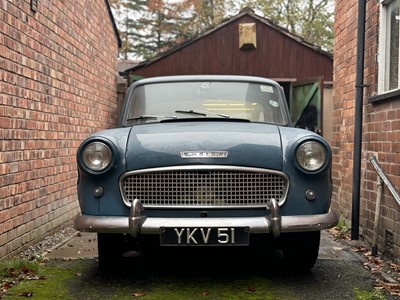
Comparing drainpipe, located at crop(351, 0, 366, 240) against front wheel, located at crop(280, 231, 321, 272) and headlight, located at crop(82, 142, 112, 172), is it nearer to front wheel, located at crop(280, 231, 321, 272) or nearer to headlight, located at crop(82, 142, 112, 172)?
front wheel, located at crop(280, 231, 321, 272)

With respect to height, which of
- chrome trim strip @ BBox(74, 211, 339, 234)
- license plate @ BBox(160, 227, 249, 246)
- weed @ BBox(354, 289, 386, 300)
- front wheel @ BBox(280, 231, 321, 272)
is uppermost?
chrome trim strip @ BBox(74, 211, 339, 234)

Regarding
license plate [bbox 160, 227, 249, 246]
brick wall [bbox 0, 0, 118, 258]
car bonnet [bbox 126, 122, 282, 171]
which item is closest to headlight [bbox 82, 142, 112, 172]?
car bonnet [bbox 126, 122, 282, 171]

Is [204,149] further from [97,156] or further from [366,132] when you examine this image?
[366,132]

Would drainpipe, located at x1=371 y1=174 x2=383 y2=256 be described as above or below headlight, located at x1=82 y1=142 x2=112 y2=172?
below

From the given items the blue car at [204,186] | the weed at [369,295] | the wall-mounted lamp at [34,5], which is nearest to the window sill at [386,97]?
the blue car at [204,186]

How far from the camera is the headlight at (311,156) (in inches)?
154

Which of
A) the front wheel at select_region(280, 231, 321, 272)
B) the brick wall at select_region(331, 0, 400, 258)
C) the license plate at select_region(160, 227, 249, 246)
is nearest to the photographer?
the license plate at select_region(160, 227, 249, 246)

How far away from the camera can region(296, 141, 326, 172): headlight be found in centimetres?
392

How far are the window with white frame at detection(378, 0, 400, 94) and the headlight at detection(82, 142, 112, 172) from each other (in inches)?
113

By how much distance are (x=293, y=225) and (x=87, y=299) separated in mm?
1444

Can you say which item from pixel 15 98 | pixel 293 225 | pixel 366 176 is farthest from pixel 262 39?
pixel 293 225

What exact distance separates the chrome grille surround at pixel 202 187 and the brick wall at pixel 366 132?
150 cm

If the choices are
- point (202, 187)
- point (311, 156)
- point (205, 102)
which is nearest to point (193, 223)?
point (202, 187)

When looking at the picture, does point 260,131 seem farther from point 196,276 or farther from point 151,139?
point 196,276
